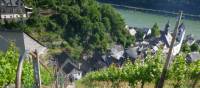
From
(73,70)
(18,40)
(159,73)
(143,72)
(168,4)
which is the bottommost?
(73,70)

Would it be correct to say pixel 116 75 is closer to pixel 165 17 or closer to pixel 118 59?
pixel 118 59

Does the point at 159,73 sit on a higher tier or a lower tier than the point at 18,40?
higher

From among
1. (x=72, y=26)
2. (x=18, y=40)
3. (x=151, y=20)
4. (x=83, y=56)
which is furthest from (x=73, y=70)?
(x=151, y=20)

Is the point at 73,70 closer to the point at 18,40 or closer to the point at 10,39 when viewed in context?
the point at 18,40

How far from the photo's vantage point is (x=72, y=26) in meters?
31.9

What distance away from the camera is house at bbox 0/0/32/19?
2858 cm

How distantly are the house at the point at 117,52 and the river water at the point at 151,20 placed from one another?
10.6 m

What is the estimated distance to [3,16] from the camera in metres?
28.5

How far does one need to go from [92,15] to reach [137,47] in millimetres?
4416

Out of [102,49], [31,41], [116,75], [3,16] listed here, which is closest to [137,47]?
[102,49]

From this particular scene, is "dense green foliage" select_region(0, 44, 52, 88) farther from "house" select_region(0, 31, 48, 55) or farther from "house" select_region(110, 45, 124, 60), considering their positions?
"house" select_region(110, 45, 124, 60)

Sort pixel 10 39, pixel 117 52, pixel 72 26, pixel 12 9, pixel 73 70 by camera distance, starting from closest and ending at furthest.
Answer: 1. pixel 10 39
2. pixel 73 70
3. pixel 12 9
4. pixel 72 26
5. pixel 117 52

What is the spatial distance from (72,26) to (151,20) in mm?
17069

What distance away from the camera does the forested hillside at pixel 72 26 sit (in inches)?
1141
